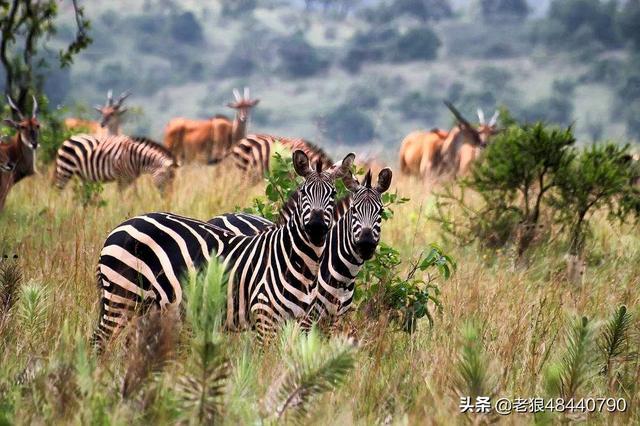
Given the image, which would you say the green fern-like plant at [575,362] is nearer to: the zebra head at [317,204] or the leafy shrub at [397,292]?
the zebra head at [317,204]

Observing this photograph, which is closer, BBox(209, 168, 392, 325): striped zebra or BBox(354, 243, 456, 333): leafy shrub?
BBox(209, 168, 392, 325): striped zebra

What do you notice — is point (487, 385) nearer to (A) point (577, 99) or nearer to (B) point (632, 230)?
(B) point (632, 230)

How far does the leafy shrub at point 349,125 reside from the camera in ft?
269

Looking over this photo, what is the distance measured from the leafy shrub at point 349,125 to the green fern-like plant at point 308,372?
78.0 metres

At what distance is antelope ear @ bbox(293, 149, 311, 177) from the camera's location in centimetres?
566

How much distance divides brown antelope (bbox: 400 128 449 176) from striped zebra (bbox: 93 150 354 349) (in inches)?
557

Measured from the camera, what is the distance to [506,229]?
10242mm

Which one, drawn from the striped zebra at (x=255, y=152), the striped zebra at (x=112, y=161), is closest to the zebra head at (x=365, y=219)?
the striped zebra at (x=112, y=161)

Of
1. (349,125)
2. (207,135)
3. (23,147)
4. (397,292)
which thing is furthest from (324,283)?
(349,125)

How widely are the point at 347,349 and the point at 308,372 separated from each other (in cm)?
15

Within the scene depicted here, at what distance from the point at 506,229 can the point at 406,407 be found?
5.60 meters

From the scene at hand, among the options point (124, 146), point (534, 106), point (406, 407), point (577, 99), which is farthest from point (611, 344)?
point (577, 99)

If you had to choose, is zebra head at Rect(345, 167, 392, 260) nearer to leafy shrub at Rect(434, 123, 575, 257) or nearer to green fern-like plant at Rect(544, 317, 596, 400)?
green fern-like plant at Rect(544, 317, 596, 400)

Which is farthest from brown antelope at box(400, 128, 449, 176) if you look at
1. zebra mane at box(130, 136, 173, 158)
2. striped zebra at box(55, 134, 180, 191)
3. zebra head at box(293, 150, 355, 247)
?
zebra head at box(293, 150, 355, 247)
